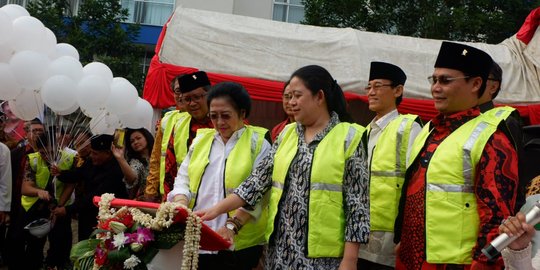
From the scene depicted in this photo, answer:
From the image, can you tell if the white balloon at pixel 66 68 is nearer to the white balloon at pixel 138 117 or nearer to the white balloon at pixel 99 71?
the white balloon at pixel 99 71

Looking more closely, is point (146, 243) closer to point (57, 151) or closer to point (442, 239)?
point (442, 239)

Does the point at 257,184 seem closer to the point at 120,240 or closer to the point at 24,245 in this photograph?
the point at 120,240

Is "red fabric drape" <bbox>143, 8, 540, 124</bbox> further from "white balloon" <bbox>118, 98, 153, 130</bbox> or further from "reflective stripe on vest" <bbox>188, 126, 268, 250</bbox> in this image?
"reflective stripe on vest" <bbox>188, 126, 268, 250</bbox>

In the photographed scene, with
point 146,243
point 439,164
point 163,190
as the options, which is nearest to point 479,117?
point 439,164

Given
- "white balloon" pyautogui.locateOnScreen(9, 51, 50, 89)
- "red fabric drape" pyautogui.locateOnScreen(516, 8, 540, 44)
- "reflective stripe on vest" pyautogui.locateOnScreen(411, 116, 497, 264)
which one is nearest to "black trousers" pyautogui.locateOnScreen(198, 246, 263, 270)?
"reflective stripe on vest" pyautogui.locateOnScreen(411, 116, 497, 264)

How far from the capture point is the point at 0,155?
21.0 ft

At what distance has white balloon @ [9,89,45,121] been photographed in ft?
20.6

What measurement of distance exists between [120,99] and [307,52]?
306 centimetres

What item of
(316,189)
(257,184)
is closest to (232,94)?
(257,184)

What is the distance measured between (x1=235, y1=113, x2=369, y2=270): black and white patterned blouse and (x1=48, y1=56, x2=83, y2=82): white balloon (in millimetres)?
3663

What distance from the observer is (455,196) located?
288 centimetres

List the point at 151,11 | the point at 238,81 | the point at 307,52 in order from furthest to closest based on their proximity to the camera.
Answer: the point at 151,11 < the point at 307,52 < the point at 238,81

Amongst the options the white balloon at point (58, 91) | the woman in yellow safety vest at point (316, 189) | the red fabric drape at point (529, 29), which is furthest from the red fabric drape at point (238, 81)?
the woman in yellow safety vest at point (316, 189)

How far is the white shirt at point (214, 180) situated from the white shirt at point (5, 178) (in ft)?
11.3
